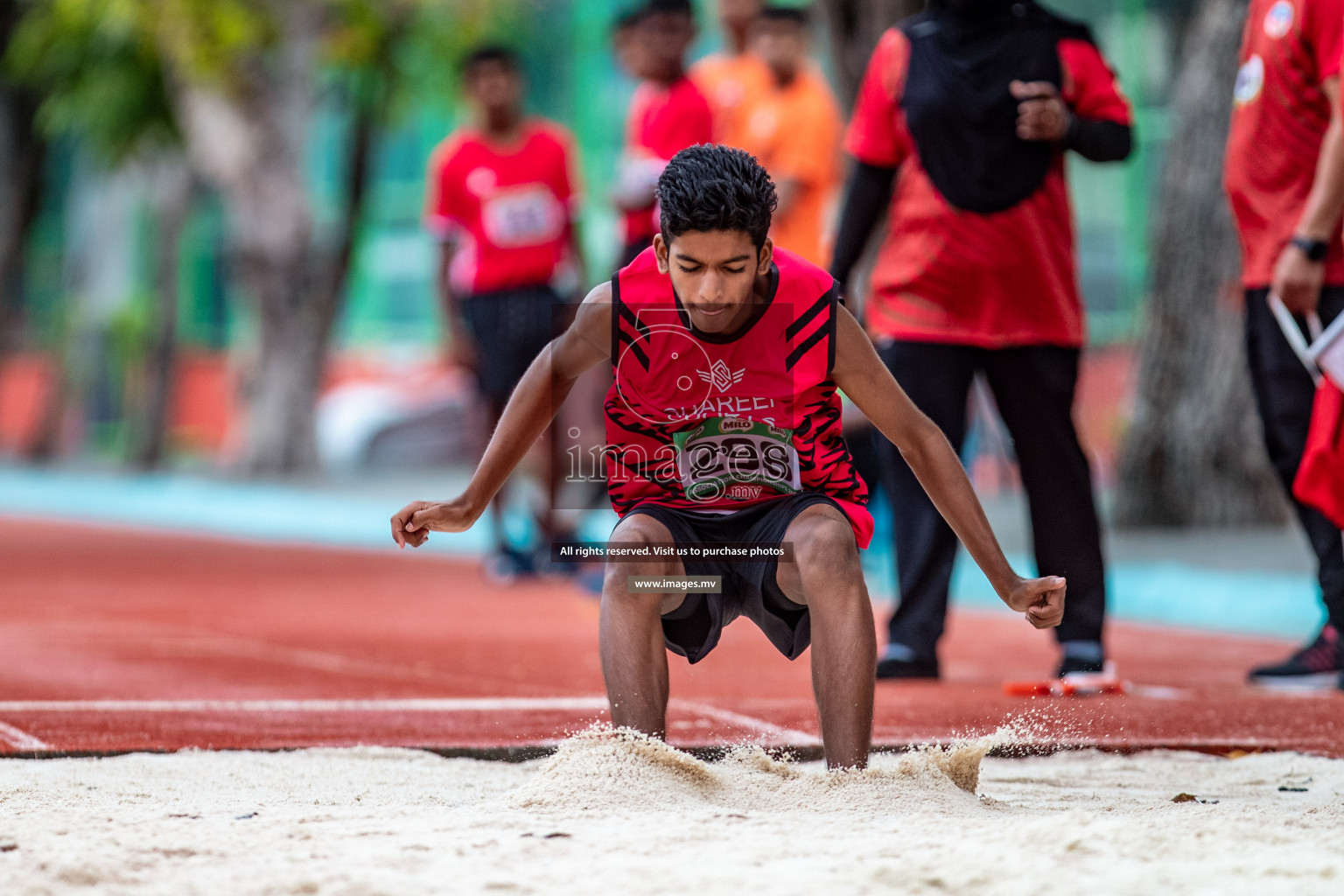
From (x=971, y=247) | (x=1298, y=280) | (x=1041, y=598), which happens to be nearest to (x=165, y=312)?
(x=971, y=247)

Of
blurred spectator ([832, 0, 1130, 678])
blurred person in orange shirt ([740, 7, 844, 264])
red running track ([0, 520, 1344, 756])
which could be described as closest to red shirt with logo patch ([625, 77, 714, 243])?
blurred person in orange shirt ([740, 7, 844, 264])

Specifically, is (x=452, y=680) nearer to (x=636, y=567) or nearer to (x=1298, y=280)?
(x=636, y=567)

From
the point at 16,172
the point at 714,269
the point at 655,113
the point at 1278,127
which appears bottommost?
the point at 714,269

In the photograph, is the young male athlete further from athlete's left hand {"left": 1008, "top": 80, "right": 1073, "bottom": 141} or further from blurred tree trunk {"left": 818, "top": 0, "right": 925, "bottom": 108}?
blurred tree trunk {"left": 818, "top": 0, "right": 925, "bottom": 108}

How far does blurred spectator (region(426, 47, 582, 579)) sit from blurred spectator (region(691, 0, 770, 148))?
825 mm

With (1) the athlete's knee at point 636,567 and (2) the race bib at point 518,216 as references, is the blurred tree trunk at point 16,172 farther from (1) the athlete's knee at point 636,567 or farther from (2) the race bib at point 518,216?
(1) the athlete's knee at point 636,567

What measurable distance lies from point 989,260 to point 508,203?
4128 mm

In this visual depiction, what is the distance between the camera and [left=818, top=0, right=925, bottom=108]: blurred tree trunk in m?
9.65

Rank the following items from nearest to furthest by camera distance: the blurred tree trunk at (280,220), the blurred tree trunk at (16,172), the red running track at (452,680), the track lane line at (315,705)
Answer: the red running track at (452,680) < the track lane line at (315,705) < the blurred tree trunk at (280,220) < the blurred tree trunk at (16,172)

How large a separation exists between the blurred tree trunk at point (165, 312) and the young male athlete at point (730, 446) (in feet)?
58.8

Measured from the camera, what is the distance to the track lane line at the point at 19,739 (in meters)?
4.34

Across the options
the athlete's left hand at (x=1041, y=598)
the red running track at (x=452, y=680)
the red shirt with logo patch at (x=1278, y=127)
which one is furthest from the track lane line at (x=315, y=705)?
the red shirt with logo patch at (x=1278, y=127)

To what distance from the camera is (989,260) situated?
18.5 ft

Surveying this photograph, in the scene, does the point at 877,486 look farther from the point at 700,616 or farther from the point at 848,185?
the point at 700,616
